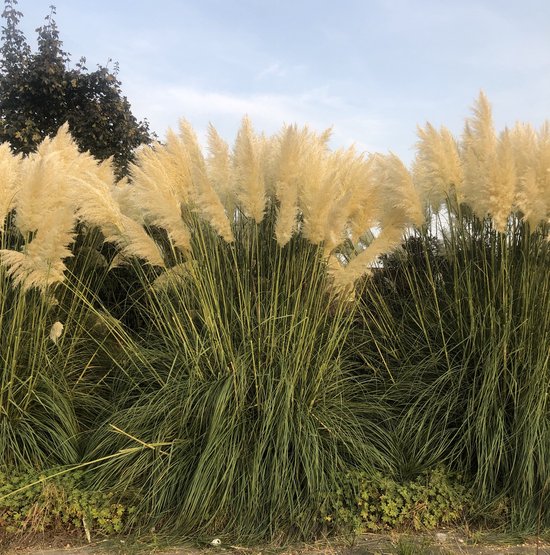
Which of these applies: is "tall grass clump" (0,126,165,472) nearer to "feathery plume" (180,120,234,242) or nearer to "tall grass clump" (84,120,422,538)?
"tall grass clump" (84,120,422,538)

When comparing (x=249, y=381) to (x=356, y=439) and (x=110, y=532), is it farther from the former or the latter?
(x=110, y=532)

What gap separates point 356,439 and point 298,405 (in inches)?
17.4

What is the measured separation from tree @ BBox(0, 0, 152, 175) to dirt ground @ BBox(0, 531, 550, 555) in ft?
22.6

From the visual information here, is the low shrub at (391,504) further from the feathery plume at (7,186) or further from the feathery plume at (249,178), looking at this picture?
the feathery plume at (7,186)

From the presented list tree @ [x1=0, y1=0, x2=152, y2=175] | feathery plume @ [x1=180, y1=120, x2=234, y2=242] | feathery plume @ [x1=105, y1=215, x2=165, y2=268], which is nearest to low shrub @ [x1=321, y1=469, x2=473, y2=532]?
feathery plume @ [x1=180, y1=120, x2=234, y2=242]

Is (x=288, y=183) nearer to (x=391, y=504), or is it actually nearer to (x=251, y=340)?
(x=251, y=340)

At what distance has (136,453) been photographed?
146 inches

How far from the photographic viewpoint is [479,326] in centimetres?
407

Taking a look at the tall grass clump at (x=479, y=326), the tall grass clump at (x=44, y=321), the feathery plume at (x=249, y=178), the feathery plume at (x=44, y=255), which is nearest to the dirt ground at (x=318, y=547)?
the tall grass clump at (x=479, y=326)

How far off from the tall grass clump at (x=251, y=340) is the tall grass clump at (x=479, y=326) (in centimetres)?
34

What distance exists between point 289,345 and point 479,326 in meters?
1.26

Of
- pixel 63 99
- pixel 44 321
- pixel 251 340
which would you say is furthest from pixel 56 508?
pixel 63 99

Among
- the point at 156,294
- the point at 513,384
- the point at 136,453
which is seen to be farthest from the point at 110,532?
the point at 513,384

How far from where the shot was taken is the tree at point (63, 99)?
31.7 feet
